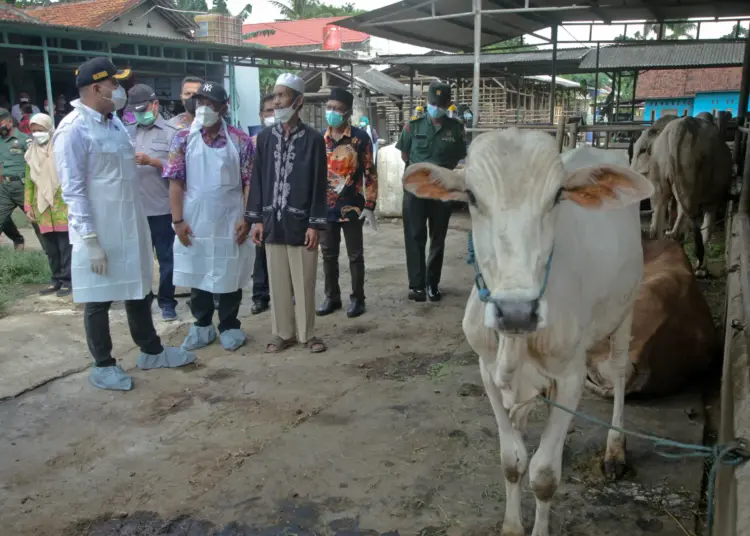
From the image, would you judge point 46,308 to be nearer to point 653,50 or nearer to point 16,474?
point 16,474

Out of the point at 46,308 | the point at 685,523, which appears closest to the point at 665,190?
the point at 685,523

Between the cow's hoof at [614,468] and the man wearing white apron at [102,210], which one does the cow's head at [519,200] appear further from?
the man wearing white apron at [102,210]

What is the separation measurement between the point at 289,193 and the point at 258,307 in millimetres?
1647

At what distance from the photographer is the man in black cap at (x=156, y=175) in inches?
216

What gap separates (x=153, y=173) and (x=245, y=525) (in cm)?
360

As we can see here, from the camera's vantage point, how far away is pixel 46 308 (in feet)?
19.7

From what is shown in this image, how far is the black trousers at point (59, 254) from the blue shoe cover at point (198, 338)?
6.92 ft

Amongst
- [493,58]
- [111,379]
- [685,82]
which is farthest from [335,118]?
[685,82]

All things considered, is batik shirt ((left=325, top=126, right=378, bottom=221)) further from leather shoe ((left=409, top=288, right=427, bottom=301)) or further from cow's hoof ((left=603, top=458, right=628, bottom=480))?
cow's hoof ((left=603, top=458, right=628, bottom=480))

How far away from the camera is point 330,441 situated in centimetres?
348

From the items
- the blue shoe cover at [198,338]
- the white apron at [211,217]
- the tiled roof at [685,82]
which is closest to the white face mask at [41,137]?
the white apron at [211,217]

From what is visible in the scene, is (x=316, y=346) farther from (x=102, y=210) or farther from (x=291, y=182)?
(x=102, y=210)

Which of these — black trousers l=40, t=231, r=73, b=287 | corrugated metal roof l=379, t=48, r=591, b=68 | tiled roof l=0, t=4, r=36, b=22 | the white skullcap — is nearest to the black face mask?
the white skullcap

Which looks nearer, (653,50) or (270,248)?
(270,248)
